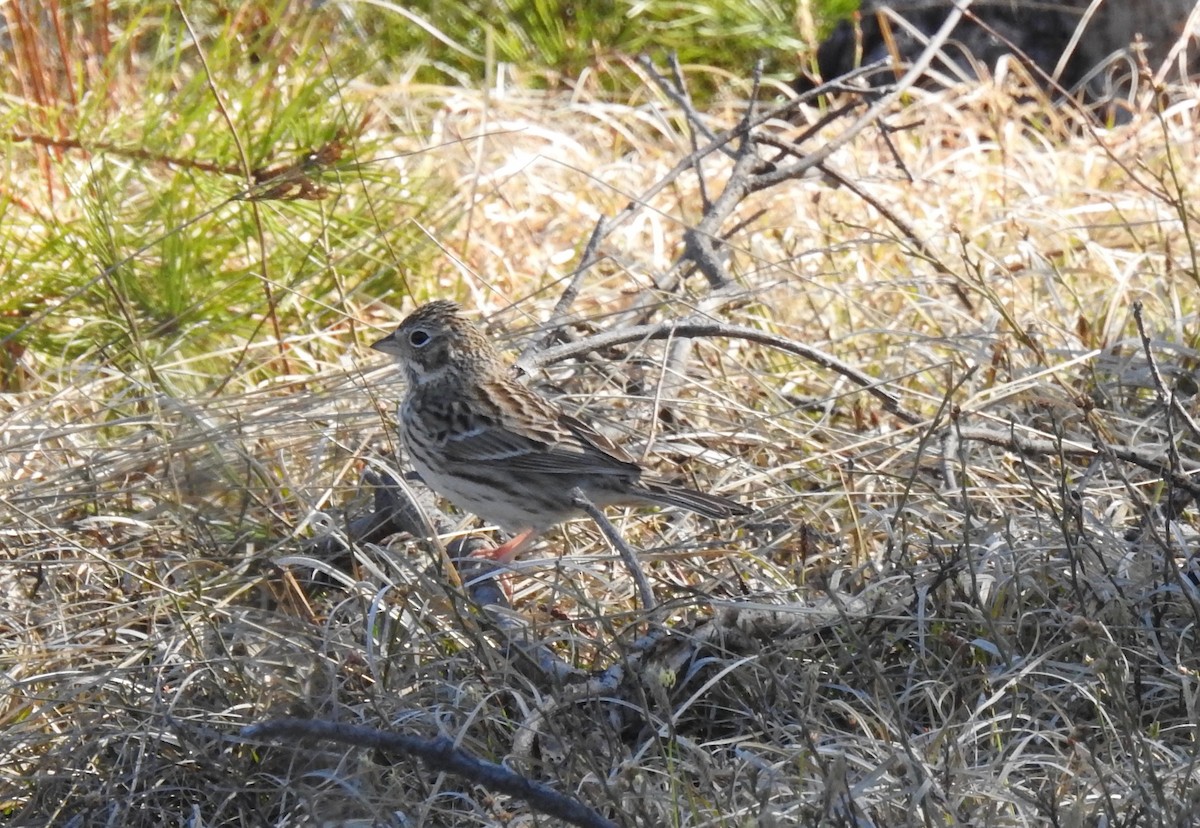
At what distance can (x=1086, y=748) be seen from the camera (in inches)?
100

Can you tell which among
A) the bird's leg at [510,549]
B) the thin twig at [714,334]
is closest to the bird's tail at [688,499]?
the bird's leg at [510,549]

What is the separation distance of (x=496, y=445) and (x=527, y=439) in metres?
0.09

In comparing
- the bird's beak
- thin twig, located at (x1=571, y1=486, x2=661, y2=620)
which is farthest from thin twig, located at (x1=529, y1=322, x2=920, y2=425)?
thin twig, located at (x1=571, y1=486, x2=661, y2=620)

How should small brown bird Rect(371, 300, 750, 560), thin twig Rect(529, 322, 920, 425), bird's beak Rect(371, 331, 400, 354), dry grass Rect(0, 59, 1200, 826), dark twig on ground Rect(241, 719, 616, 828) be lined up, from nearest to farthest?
dark twig on ground Rect(241, 719, 616, 828)
dry grass Rect(0, 59, 1200, 826)
small brown bird Rect(371, 300, 750, 560)
thin twig Rect(529, 322, 920, 425)
bird's beak Rect(371, 331, 400, 354)

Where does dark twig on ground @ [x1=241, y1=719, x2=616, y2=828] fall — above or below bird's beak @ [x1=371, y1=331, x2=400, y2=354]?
above

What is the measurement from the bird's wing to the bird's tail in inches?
4.8

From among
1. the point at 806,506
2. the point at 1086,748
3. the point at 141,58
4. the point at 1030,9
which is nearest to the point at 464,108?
the point at 141,58

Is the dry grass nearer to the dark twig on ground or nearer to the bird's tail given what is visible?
the bird's tail

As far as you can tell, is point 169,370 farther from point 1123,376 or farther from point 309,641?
point 1123,376

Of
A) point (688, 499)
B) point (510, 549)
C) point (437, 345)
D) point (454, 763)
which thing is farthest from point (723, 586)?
point (454, 763)

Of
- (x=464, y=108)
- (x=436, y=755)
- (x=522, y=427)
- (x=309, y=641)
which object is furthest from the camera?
(x=464, y=108)

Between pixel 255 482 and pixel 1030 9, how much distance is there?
18.1ft

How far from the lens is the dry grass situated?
8.59ft

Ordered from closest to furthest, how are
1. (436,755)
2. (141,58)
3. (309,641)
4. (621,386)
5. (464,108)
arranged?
(436,755), (309,641), (621,386), (464,108), (141,58)
